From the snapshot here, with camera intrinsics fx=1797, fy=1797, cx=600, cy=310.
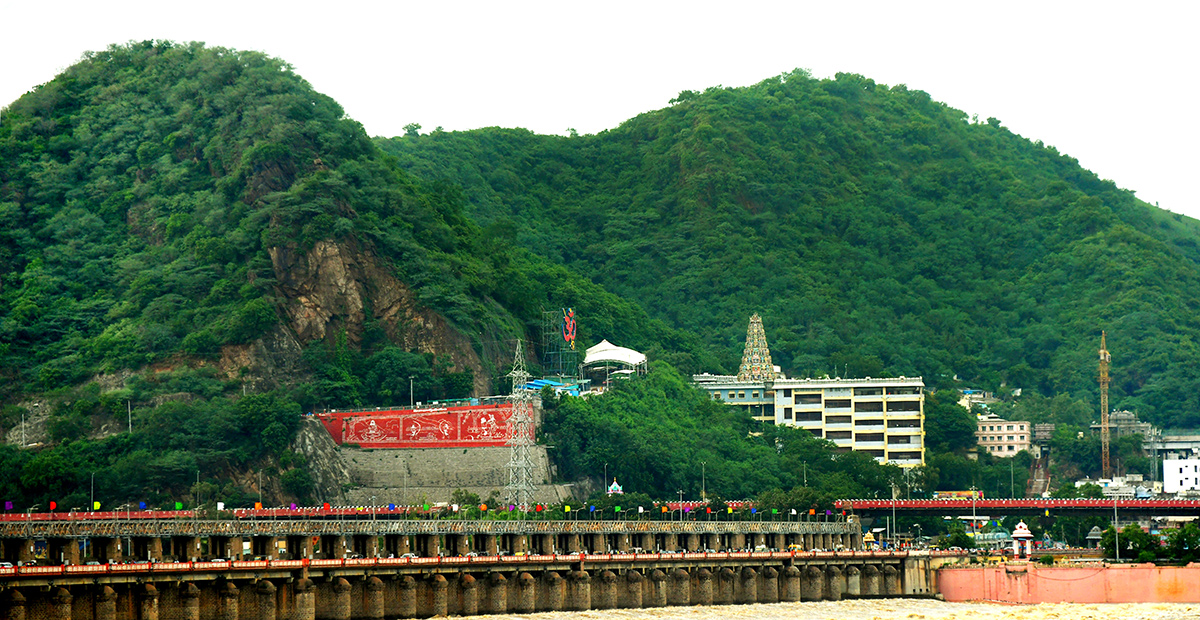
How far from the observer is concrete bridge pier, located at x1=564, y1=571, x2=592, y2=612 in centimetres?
9194

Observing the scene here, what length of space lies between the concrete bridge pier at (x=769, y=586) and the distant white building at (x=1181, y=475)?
294ft

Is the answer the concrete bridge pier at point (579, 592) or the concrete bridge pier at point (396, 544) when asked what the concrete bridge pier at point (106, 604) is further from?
the concrete bridge pier at point (579, 592)

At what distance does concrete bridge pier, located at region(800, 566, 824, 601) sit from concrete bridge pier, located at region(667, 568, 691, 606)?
1059 centimetres

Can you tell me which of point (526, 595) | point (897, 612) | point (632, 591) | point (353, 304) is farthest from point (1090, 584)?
point (353, 304)

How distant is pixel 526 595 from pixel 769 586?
2071 cm

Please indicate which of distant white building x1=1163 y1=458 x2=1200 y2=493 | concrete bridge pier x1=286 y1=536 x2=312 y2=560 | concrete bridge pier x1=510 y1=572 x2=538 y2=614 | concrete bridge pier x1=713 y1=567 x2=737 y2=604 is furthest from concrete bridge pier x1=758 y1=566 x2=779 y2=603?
distant white building x1=1163 y1=458 x2=1200 y2=493

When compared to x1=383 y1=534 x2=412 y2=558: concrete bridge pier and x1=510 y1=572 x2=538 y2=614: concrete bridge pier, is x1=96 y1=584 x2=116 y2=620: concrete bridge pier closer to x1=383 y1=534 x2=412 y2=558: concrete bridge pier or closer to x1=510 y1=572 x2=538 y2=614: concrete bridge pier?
x1=383 y1=534 x2=412 y2=558: concrete bridge pier

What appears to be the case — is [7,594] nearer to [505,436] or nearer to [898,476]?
[505,436]

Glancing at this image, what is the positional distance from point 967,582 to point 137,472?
6539 cm

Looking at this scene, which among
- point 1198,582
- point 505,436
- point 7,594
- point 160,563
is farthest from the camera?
point 505,436

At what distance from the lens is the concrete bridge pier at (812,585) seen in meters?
107

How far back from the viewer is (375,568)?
82.8 meters

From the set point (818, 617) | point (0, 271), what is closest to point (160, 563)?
point (818, 617)

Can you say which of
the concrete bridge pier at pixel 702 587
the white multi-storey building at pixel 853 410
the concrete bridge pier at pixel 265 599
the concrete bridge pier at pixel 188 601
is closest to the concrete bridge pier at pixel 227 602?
the concrete bridge pier at pixel 188 601
